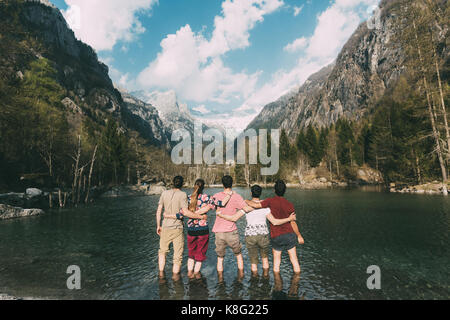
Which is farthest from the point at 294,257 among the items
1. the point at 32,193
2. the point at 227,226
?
the point at 32,193

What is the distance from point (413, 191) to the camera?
118 ft

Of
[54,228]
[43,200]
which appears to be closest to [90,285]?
[54,228]

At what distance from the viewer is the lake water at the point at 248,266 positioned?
22.4ft

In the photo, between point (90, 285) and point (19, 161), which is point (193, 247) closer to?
point (90, 285)

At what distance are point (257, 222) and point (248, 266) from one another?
2.59m

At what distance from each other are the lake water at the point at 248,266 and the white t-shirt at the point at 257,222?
1553mm

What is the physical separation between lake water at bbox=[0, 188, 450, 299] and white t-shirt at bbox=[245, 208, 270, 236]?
5.10 ft

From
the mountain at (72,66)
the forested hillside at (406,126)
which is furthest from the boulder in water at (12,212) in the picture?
the mountain at (72,66)

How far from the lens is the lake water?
682 centimetres

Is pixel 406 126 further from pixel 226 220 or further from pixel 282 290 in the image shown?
pixel 226 220

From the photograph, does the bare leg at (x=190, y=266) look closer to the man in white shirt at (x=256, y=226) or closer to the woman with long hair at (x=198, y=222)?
the woman with long hair at (x=198, y=222)

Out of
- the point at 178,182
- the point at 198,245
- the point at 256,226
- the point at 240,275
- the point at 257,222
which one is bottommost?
the point at 240,275

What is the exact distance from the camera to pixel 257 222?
292 inches

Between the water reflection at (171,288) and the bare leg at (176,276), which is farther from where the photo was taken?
the bare leg at (176,276)
